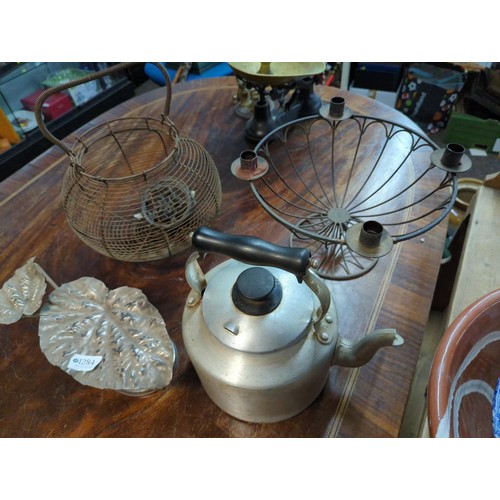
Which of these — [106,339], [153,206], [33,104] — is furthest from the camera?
[33,104]

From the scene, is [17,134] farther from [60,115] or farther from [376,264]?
[376,264]

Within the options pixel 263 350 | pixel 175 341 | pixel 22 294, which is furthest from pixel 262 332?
pixel 22 294

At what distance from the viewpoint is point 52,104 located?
1963 mm

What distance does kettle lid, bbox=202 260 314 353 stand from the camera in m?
0.46

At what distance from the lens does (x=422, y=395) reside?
3.07ft

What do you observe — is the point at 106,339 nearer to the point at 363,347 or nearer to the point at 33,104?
the point at 363,347

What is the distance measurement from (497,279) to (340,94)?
74 cm

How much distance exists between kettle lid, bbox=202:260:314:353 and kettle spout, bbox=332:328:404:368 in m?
0.08

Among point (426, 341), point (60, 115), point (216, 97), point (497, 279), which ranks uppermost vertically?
point (216, 97)

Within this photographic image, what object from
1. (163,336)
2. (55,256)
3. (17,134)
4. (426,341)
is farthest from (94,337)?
(17,134)

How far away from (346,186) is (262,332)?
55 centimetres

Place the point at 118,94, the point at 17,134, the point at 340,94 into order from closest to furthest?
the point at 340,94
the point at 17,134
the point at 118,94

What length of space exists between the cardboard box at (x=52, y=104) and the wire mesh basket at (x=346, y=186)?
1.53 meters

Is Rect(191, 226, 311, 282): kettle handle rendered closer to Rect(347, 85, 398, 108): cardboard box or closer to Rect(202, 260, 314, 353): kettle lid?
Rect(202, 260, 314, 353): kettle lid
